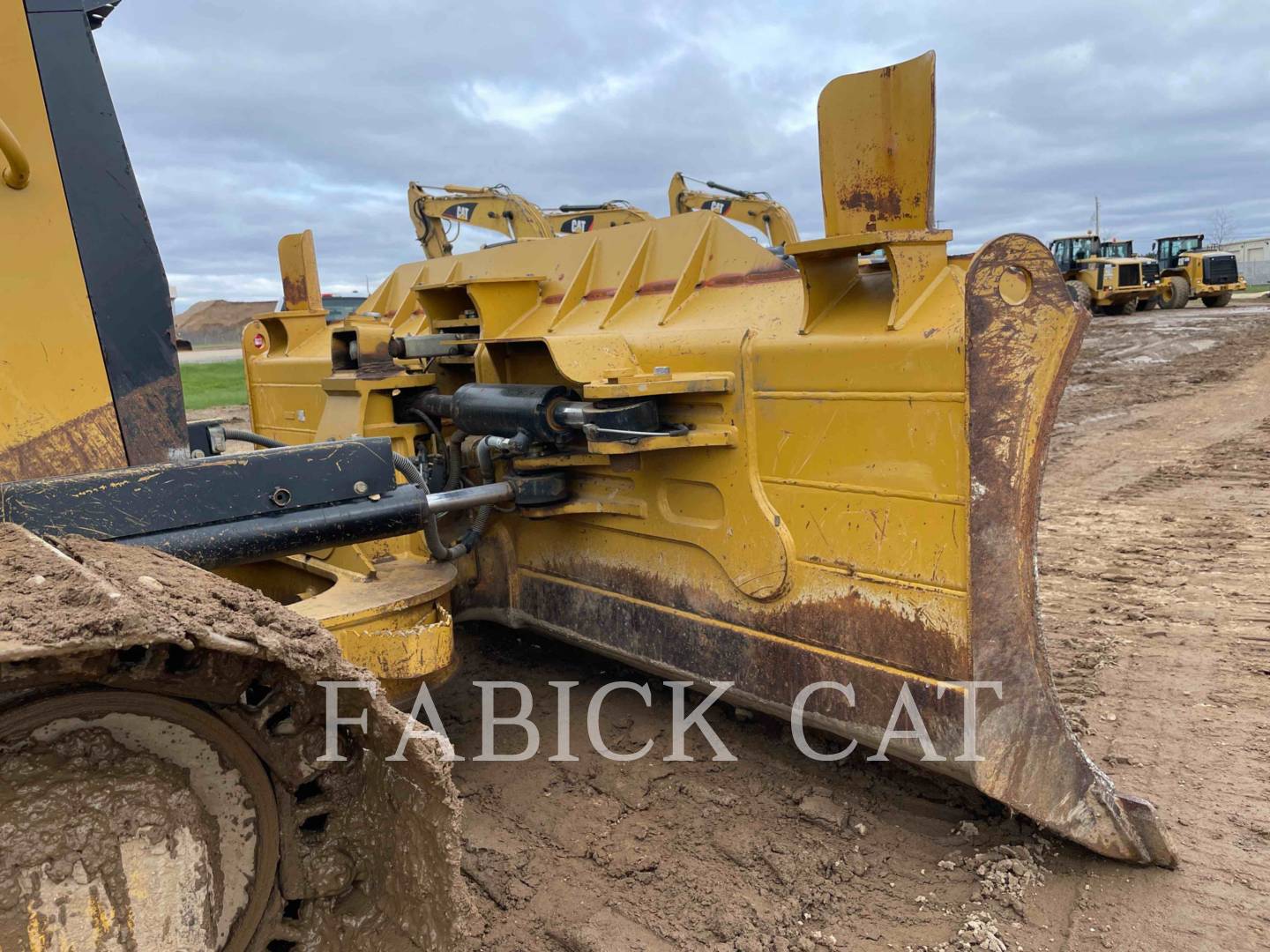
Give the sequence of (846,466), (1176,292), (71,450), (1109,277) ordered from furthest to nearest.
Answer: (1176,292) < (1109,277) < (846,466) < (71,450)

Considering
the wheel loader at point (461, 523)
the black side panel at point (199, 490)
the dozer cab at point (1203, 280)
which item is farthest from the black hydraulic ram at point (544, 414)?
the dozer cab at point (1203, 280)

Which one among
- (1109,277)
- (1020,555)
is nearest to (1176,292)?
(1109,277)

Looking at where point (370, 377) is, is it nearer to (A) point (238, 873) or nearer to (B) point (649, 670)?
(B) point (649, 670)

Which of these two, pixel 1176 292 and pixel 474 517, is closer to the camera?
pixel 474 517

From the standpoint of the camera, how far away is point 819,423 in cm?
273

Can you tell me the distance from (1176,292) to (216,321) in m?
46.8

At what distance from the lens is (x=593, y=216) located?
26.8 feet

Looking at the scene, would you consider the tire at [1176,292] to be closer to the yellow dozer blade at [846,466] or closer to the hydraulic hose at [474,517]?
the yellow dozer blade at [846,466]

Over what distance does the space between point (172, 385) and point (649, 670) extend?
6.12 feet

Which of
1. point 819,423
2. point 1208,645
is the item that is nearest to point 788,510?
point 819,423

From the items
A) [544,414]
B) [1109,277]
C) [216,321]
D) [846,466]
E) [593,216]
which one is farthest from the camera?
[216,321]

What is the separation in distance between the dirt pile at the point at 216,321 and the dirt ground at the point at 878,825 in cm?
4937

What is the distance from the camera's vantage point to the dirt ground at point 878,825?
2.42 metres

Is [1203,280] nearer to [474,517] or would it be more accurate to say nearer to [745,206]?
[745,206]
